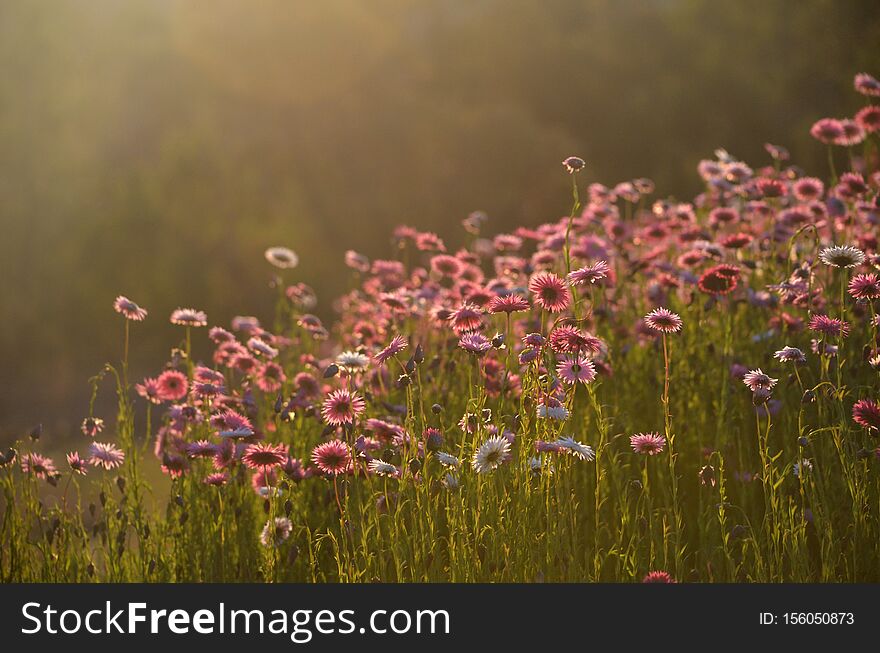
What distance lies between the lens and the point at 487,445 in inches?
81.4

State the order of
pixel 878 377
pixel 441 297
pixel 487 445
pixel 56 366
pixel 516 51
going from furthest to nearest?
1. pixel 516 51
2. pixel 56 366
3. pixel 441 297
4. pixel 878 377
5. pixel 487 445

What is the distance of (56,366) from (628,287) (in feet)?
17.4

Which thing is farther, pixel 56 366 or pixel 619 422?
pixel 56 366

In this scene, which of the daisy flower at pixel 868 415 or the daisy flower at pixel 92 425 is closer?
the daisy flower at pixel 868 415

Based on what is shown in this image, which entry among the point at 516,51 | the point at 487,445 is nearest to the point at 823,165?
the point at 516,51

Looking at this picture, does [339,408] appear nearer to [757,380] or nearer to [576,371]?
[576,371]

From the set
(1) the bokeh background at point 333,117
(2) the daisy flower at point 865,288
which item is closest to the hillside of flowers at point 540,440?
(2) the daisy flower at point 865,288

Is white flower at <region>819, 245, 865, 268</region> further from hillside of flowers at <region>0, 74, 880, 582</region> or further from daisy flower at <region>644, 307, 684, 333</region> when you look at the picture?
daisy flower at <region>644, 307, 684, 333</region>

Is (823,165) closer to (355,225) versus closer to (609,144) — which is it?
(609,144)

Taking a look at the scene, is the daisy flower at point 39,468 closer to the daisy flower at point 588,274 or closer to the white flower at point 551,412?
the white flower at point 551,412

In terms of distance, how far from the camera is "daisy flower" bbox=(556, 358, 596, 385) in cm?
219

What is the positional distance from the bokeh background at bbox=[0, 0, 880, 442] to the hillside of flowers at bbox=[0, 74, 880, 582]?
16.8 feet

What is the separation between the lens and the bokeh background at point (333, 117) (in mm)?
8984

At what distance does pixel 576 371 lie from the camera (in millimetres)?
2180
